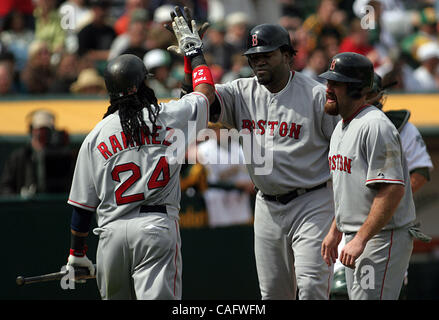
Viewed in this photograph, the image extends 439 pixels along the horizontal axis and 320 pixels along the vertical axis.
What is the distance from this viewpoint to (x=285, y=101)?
575 cm

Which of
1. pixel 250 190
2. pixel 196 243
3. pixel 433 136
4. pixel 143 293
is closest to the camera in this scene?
pixel 143 293

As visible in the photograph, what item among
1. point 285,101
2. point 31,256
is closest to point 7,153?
point 31,256

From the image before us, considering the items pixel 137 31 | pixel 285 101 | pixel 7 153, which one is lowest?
pixel 7 153

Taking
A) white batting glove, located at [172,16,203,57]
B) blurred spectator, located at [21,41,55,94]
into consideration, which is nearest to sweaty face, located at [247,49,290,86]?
white batting glove, located at [172,16,203,57]

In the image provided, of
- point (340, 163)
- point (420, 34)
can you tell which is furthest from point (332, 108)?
point (420, 34)

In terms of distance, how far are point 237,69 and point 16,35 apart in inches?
127

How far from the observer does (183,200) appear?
8.59 m

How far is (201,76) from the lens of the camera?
5.39 metres

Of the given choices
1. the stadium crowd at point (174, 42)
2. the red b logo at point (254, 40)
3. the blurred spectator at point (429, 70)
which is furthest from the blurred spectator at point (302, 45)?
the red b logo at point (254, 40)

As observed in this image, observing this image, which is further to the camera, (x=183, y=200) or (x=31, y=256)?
(x=183, y=200)
